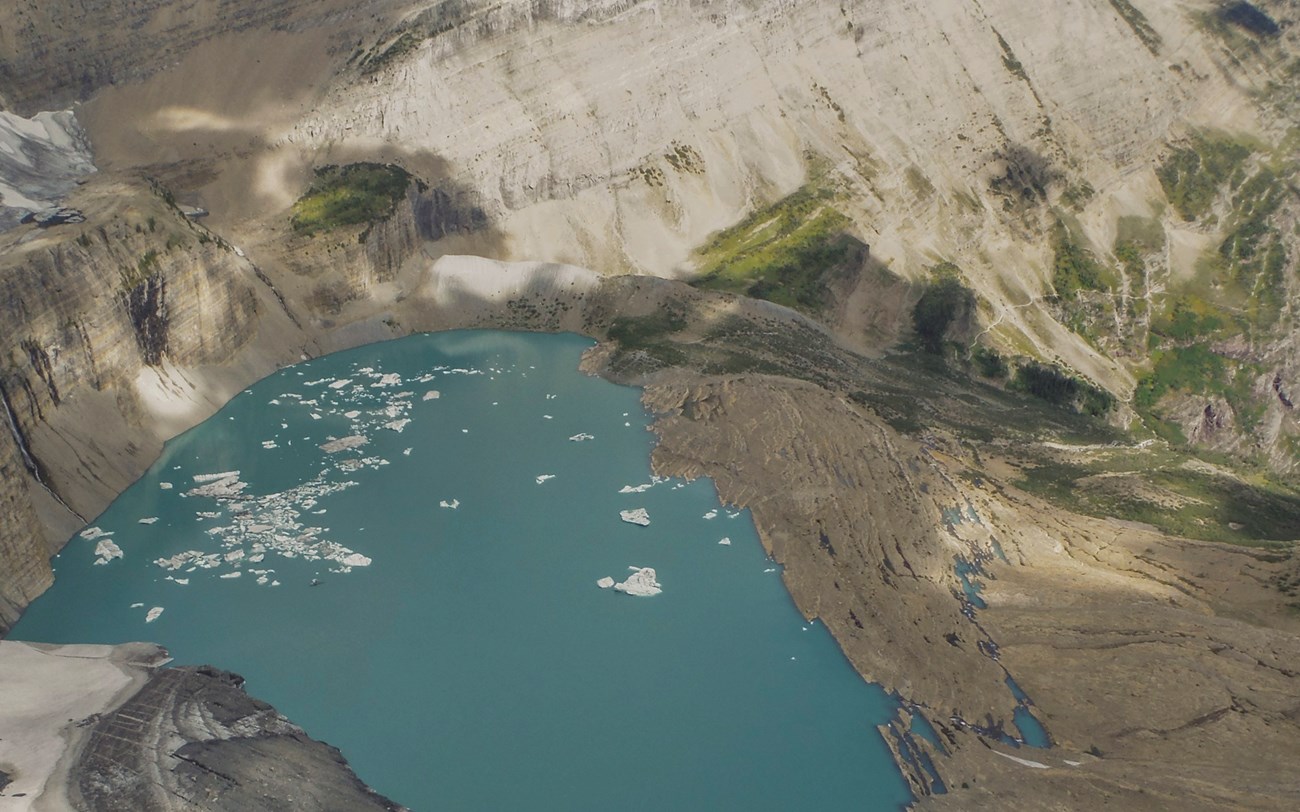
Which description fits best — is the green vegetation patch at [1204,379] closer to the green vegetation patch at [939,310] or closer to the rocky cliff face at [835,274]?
the rocky cliff face at [835,274]

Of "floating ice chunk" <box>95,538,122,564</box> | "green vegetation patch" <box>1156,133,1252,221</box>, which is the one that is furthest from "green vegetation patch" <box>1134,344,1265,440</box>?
"floating ice chunk" <box>95,538,122,564</box>

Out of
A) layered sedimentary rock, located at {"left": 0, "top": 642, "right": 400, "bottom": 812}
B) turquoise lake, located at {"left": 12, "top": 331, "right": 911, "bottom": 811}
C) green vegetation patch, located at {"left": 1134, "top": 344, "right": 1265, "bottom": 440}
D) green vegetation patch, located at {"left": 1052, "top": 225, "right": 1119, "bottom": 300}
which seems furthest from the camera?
green vegetation patch, located at {"left": 1052, "top": 225, "right": 1119, "bottom": 300}

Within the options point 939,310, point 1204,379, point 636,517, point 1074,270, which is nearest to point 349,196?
point 636,517

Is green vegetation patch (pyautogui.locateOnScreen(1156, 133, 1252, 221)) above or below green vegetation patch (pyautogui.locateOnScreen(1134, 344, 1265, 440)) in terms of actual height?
above

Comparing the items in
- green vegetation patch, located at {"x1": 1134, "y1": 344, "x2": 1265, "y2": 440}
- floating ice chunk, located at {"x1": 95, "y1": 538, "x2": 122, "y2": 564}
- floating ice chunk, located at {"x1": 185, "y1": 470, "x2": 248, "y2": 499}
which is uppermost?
floating ice chunk, located at {"x1": 185, "y1": 470, "x2": 248, "y2": 499}

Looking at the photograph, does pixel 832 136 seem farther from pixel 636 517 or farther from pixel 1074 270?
pixel 636 517

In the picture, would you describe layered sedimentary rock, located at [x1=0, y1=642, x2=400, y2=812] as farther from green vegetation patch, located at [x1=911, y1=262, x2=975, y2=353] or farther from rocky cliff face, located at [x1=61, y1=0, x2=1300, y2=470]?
green vegetation patch, located at [x1=911, y1=262, x2=975, y2=353]

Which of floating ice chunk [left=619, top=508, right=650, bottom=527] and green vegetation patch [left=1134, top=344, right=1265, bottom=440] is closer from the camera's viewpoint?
floating ice chunk [left=619, top=508, right=650, bottom=527]
